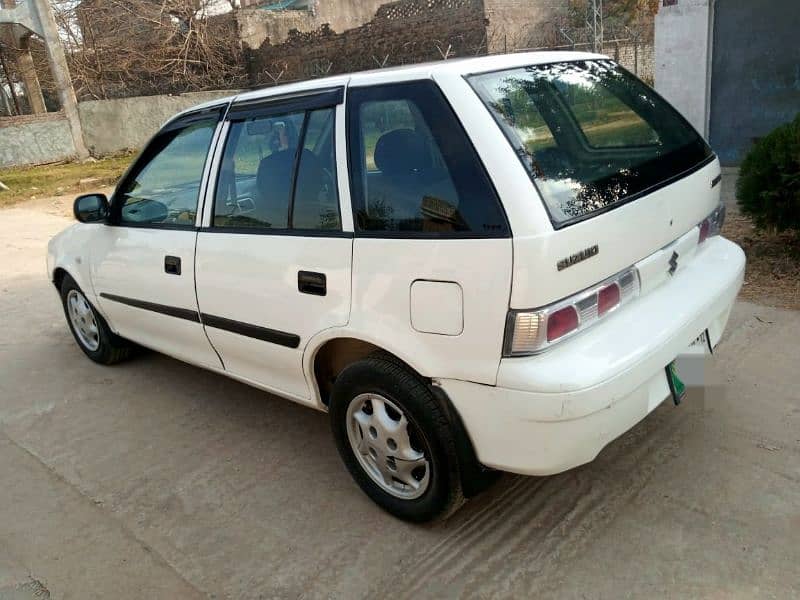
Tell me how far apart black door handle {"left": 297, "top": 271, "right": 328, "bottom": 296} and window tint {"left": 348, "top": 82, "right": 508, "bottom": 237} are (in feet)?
0.90

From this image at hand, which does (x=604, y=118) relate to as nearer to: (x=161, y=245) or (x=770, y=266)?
(x=161, y=245)

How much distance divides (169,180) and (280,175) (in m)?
1.08

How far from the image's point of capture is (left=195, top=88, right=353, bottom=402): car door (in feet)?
8.85

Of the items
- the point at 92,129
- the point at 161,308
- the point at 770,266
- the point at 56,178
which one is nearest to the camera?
the point at 161,308

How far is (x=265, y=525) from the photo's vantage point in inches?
113

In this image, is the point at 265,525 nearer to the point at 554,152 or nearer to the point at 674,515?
the point at 674,515

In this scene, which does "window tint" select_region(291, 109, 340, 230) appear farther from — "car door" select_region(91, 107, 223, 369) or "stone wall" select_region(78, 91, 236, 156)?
"stone wall" select_region(78, 91, 236, 156)

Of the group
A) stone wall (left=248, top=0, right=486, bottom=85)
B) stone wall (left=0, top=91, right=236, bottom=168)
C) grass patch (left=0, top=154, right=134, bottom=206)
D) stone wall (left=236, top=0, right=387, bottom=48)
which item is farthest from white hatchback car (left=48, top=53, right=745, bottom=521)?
stone wall (left=236, top=0, right=387, bottom=48)

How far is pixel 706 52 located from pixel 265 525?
319 inches

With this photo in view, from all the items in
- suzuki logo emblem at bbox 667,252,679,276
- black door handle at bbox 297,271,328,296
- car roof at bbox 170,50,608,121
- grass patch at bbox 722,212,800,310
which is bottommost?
grass patch at bbox 722,212,800,310

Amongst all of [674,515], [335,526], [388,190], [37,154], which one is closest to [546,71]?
[388,190]

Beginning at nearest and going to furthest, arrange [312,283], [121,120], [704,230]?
[312,283]
[704,230]
[121,120]

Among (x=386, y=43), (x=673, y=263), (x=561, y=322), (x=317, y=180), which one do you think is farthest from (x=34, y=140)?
(x=561, y=322)

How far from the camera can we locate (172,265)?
135 inches
